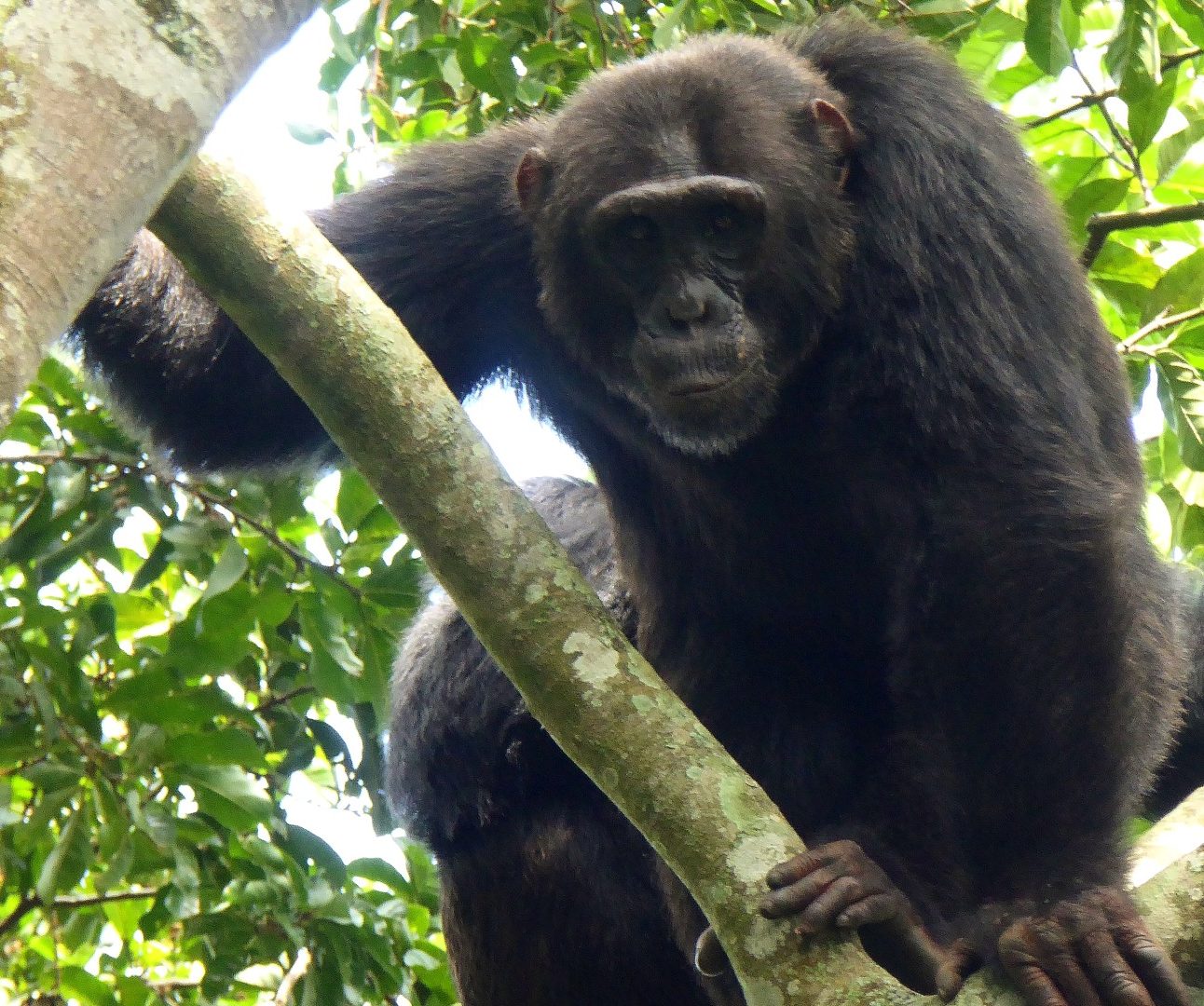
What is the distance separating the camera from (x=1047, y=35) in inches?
174

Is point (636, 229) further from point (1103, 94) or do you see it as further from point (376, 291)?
point (1103, 94)

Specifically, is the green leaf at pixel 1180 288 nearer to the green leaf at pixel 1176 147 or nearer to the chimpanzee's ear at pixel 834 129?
the green leaf at pixel 1176 147

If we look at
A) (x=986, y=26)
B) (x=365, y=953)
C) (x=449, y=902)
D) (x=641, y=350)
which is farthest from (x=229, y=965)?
(x=986, y=26)

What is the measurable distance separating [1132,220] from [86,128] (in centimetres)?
371

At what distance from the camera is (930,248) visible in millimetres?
3895

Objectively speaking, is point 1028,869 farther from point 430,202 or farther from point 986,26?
point 986,26

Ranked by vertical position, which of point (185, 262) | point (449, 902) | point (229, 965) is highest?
point (185, 262)

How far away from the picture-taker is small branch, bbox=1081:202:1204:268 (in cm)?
478

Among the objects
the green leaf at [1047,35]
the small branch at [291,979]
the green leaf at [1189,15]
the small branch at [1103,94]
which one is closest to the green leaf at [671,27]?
the green leaf at [1047,35]

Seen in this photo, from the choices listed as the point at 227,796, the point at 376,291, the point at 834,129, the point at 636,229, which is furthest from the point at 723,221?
the point at 227,796

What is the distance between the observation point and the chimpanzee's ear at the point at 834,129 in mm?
4172

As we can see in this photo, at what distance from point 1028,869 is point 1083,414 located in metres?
1.16

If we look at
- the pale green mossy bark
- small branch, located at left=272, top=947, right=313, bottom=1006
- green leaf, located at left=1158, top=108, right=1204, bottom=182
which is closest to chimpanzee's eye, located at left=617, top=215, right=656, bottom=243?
the pale green mossy bark

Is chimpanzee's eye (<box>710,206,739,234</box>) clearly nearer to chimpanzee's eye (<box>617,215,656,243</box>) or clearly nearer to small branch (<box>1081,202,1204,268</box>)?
chimpanzee's eye (<box>617,215,656,243</box>)
